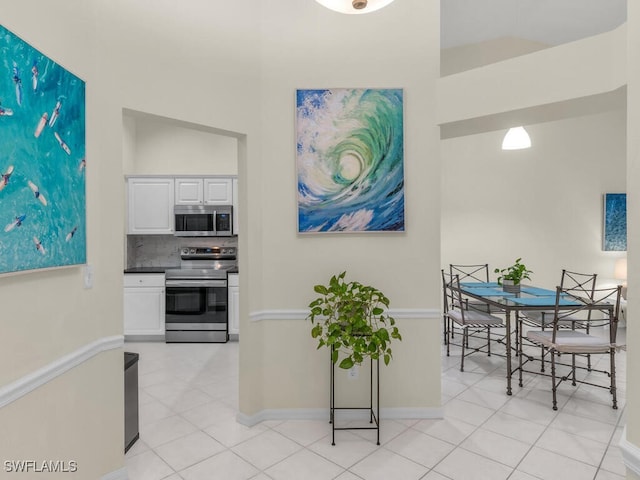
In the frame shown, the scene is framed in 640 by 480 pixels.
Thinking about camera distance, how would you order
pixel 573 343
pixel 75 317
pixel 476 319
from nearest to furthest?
pixel 75 317, pixel 573 343, pixel 476 319

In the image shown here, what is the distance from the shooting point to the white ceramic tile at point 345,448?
94.4 inches

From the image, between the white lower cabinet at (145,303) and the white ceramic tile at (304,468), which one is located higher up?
the white lower cabinet at (145,303)

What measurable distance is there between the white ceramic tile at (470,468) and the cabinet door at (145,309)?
3847 millimetres

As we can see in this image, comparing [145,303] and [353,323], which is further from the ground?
[353,323]

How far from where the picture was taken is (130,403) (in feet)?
8.45

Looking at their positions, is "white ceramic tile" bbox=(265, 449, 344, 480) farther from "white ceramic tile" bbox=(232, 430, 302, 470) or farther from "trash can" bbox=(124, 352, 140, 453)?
"trash can" bbox=(124, 352, 140, 453)

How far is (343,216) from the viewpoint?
112 inches

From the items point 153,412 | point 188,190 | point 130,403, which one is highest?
point 188,190

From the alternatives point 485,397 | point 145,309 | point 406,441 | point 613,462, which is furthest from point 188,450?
point 145,309

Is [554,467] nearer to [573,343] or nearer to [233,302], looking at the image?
[573,343]

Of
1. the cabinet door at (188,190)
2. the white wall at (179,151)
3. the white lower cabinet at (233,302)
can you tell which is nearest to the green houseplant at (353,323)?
the white lower cabinet at (233,302)

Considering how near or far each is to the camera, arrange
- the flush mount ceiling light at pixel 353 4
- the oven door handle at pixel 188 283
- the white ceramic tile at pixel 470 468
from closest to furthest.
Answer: the flush mount ceiling light at pixel 353 4 < the white ceramic tile at pixel 470 468 < the oven door handle at pixel 188 283

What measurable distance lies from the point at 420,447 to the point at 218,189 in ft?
12.9

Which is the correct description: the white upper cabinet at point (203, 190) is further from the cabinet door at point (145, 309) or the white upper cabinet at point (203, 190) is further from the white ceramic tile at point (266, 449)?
the white ceramic tile at point (266, 449)
